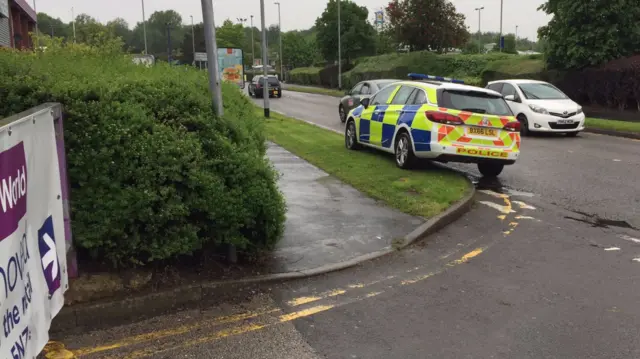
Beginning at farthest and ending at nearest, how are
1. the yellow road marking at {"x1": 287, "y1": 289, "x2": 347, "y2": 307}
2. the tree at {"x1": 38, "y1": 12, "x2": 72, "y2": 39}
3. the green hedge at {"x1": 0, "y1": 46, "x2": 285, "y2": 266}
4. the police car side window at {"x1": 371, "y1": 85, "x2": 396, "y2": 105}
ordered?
the tree at {"x1": 38, "y1": 12, "x2": 72, "y2": 39} < the police car side window at {"x1": 371, "y1": 85, "x2": 396, "y2": 105} < the yellow road marking at {"x1": 287, "y1": 289, "x2": 347, "y2": 307} < the green hedge at {"x1": 0, "y1": 46, "x2": 285, "y2": 266}

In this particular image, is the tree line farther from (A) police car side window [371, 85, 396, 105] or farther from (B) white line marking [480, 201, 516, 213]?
(B) white line marking [480, 201, 516, 213]

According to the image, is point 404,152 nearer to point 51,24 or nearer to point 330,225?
point 330,225

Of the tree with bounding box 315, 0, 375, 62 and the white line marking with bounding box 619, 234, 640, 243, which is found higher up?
the tree with bounding box 315, 0, 375, 62

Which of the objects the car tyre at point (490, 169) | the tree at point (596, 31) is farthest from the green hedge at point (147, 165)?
the tree at point (596, 31)

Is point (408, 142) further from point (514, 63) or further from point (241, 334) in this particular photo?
point (514, 63)

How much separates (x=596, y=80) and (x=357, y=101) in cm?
946

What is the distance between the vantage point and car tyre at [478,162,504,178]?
10336 mm

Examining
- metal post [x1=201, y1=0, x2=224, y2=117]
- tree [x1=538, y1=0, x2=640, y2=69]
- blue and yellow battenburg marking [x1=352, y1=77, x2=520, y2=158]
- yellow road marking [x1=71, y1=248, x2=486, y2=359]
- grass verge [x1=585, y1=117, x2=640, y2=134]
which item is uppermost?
tree [x1=538, y1=0, x2=640, y2=69]

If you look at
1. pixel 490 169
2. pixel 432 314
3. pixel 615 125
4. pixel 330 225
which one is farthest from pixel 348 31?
pixel 432 314

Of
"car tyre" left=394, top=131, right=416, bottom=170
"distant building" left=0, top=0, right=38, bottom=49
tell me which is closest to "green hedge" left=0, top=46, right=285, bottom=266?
"car tyre" left=394, top=131, right=416, bottom=170

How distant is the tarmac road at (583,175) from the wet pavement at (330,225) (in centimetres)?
267

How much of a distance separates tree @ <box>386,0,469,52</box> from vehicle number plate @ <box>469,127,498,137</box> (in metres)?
34.6

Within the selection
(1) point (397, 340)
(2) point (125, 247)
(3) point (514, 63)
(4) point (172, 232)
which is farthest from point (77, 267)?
(3) point (514, 63)

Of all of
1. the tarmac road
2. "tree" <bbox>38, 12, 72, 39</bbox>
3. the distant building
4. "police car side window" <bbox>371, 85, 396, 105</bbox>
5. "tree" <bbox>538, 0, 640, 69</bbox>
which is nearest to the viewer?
the tarmac road
